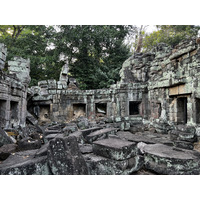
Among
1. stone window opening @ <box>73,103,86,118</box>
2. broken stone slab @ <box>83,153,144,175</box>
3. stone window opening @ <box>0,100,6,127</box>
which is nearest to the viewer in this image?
broken stone slab @ <box>83,153,144,175</box>

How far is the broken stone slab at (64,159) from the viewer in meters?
2.24

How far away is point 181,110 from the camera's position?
641 centimetres

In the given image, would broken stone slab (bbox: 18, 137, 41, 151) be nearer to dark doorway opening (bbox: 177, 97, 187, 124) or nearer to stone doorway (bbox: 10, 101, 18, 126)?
stone doorway (bbox: 10, 101, 18, 126)

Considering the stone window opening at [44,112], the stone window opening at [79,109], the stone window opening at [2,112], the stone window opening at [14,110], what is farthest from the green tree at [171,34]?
the stone window opening at [2,112]

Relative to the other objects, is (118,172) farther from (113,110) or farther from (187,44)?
(113,110)

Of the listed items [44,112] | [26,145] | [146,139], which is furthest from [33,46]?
[146,139]

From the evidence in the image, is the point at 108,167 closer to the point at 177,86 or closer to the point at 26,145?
the point at 26,145

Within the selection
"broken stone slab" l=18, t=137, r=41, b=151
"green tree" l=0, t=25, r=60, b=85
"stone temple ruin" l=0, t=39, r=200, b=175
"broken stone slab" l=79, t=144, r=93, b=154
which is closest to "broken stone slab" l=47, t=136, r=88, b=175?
"stone temple ruin" l=0, t=39, r=200, b=175

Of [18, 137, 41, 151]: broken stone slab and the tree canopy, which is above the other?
the tree canopy

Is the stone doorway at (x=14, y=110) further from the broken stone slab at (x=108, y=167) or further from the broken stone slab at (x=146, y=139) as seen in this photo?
the broken stone slab at (x=108, y=167)

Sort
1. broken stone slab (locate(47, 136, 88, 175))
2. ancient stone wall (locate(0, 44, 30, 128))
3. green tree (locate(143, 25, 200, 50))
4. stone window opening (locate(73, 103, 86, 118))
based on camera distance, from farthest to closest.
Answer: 1. green tree (locate(143, 25, 200, 50))
2. stone window opening (locate(73, 103, 86, 118))
3. ancient stone wall (locate(0, 44, 30, 128))
4. broken stone slab (locate(47, 136, 88, 175))

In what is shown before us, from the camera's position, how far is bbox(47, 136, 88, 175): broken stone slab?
224cm

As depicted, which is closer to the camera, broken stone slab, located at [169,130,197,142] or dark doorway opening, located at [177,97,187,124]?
broken stone slab, located at [169,130,197,142]

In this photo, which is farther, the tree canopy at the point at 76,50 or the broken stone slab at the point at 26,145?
the tree canopy at the point at 76,50
